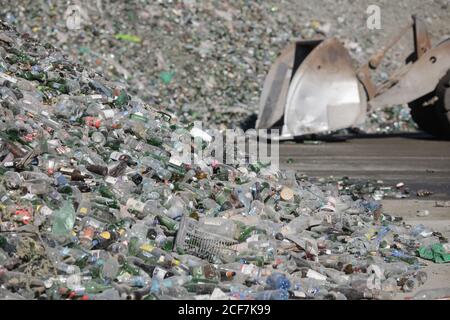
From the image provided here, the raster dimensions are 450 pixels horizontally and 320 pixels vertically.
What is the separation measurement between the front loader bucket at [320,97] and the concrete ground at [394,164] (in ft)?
1.15

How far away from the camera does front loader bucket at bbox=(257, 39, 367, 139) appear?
12.7 m

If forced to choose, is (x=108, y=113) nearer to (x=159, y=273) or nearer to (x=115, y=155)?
(x=115, y=155)

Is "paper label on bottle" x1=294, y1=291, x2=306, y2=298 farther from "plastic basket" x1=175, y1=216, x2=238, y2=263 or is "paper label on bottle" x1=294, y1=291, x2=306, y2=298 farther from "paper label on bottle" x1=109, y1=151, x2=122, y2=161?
"paper label on bottle" x1=109, y1=151, x2=122, y2=161

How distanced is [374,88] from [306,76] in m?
1.02

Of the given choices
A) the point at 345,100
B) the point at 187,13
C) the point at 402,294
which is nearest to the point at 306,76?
the point at 345,100

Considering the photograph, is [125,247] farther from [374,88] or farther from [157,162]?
[374,88]

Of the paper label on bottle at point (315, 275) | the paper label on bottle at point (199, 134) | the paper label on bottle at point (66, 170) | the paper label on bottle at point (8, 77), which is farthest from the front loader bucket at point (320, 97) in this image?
the paper label on bottle at point (315, 275)

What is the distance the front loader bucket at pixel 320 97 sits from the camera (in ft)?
41.8

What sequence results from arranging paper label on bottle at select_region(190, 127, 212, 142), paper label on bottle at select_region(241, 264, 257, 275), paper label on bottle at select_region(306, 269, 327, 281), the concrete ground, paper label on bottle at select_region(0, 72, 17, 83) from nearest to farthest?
1. paper label on bottle at select_region(241, 264, 257, 275)
2. paper label on bottle at select_region(306, 269, 327, 281)
3. paper label on bottle at select_region(0, 72, 17, 83)
4. paper label on bottle at select_region(190, 127, 212, 142)
5. the concrete ground

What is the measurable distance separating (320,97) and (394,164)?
189 cm

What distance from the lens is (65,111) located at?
7.84 metres

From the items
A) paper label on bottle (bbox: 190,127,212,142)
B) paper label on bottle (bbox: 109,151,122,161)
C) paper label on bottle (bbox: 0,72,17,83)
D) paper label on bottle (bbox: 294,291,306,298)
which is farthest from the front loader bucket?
paper label on bottle (bbox: 294,291,306,298)

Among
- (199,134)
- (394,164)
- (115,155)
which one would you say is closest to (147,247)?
(115,155)

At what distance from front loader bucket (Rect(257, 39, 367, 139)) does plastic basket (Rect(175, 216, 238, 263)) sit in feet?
21.8
